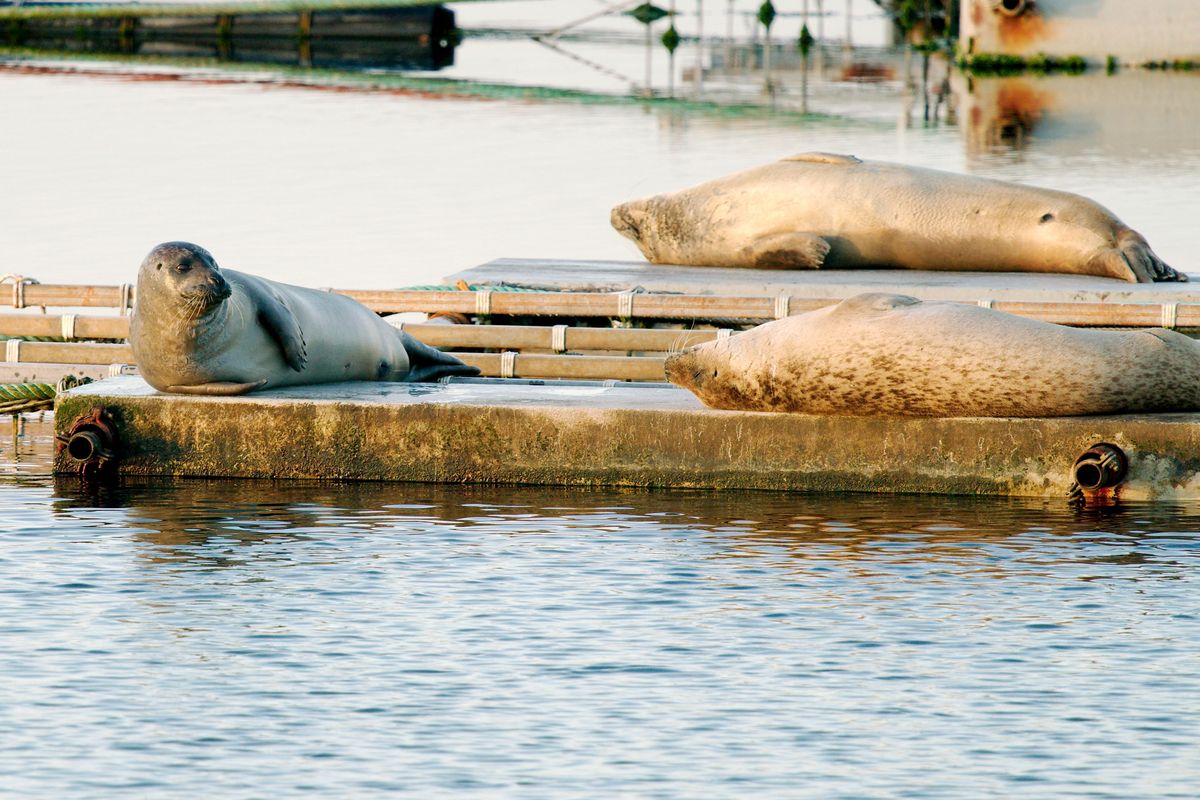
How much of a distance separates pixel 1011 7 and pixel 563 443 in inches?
1256

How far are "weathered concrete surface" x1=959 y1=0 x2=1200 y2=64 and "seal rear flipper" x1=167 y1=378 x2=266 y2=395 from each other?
31.8 metres

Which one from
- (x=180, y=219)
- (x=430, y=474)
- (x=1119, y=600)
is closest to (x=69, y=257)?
(x=180, y=219)

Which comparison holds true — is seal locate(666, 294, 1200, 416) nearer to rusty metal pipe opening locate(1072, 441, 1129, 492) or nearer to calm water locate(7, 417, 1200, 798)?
rusty metal pipe opening locate(1072, 441, 1129, 492)

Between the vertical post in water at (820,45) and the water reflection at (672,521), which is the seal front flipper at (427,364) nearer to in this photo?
the water reflection at (672,521)

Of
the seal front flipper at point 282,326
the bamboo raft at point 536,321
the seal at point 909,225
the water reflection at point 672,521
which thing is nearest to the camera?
the water reflection at point 672,521

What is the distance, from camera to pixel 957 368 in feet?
32.1

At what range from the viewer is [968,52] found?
137ft

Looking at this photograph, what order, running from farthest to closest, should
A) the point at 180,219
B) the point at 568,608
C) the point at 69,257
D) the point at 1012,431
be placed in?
the point at 180,219 → the point at 69,257 → the point at 1012,431 → the point at 568,608

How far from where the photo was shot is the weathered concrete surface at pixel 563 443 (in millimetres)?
9852

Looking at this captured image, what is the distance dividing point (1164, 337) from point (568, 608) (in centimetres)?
311

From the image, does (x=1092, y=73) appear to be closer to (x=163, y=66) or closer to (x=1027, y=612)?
(x=163, y=66)

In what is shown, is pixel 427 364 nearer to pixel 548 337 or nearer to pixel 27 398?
pixel 548 337

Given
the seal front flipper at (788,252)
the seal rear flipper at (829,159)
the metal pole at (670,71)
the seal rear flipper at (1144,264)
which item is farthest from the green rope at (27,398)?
the metal pole at (670,71)

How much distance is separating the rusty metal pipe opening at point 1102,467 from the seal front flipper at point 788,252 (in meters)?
4.96
